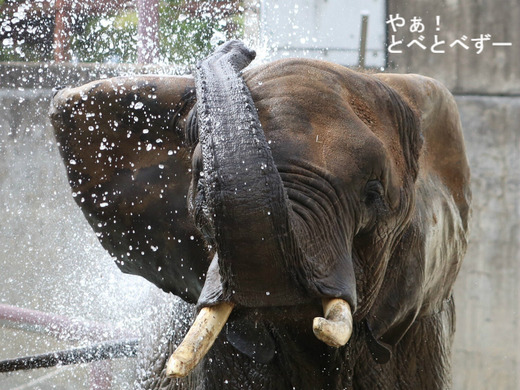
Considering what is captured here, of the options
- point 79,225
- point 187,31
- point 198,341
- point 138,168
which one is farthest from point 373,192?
point 187,31

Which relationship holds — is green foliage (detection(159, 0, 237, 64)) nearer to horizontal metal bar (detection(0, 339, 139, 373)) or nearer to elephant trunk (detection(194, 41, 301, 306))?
horizontal metal bar (detection(0, 339, 139, 373))

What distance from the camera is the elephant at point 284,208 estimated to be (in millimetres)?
1396

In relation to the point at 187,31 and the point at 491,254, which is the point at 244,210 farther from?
the point at 187,31

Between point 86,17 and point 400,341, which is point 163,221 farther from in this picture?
point 86,17

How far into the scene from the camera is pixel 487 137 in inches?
248

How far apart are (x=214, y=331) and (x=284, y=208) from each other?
9.7 inches

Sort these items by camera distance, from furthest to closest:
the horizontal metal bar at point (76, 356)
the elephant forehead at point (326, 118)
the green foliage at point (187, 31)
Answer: the green foliage at point (187, 31)
the horizontal metal bar at point (76, 356)
the elephant forehead at point (326, 118)

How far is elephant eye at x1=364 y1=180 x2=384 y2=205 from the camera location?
171 centimetres

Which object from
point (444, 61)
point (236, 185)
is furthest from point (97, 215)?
point (444, 61)

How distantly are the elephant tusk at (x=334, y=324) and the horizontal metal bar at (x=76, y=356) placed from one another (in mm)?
1739

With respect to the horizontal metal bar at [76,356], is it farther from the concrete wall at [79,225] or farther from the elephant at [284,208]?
the concrete wall at [79,225]

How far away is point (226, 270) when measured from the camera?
141 centimetres

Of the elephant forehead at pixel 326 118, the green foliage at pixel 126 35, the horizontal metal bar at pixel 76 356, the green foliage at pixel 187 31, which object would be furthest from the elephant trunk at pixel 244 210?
the green foliage at pixel 187 31

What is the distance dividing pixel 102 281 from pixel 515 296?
3.23m
